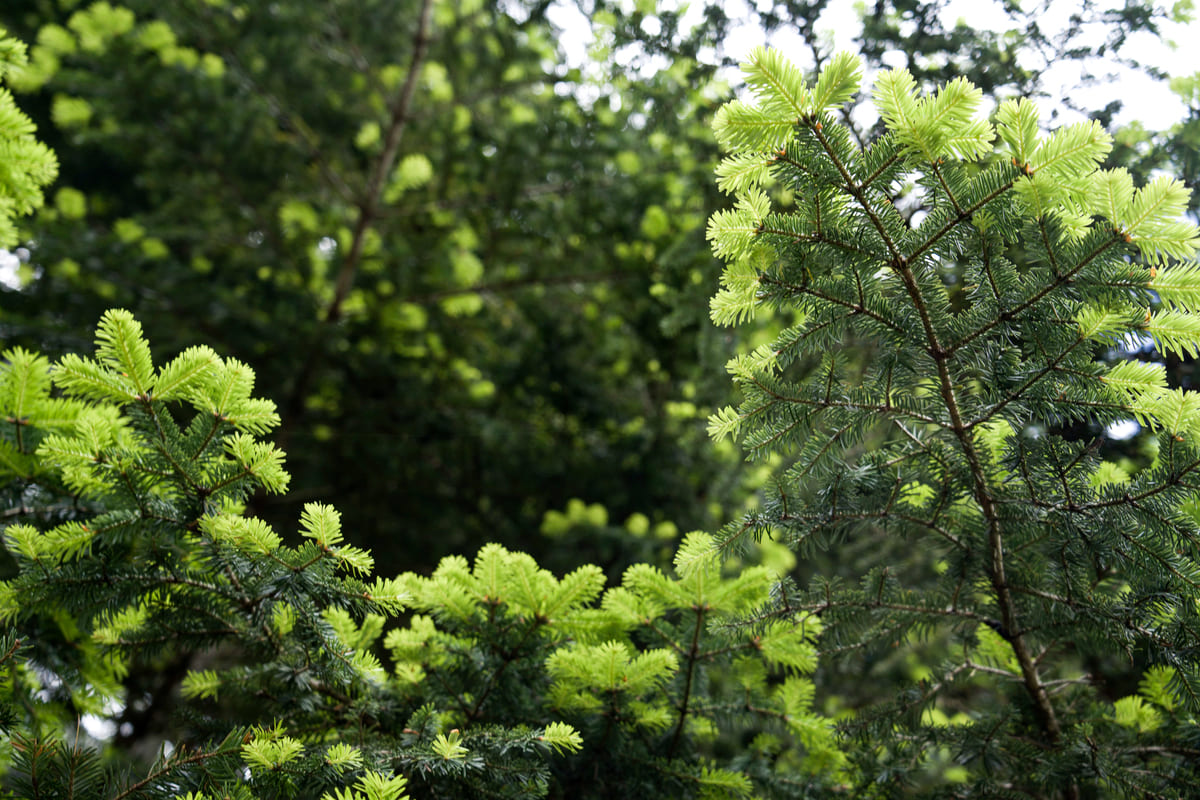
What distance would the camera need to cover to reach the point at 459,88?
5328mm

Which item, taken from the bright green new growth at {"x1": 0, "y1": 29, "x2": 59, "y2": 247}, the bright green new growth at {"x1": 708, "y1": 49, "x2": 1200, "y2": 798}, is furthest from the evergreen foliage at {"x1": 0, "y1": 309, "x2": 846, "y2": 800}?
the bright green new growth at {"x1": 0, "y1": 29, "x2": 59, "y2": 247}

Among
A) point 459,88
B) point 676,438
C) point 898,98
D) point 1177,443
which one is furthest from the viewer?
point 459,88

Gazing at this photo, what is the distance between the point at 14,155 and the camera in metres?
1.95

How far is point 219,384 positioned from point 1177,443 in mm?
1974

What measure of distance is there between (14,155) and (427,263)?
9.67 feet

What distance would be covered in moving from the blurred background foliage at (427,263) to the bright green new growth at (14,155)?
1.55 meters

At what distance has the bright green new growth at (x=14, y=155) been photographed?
191 cm

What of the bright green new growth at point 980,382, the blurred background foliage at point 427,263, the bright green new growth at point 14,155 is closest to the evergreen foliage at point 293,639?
the bright green new growth at point 980,382

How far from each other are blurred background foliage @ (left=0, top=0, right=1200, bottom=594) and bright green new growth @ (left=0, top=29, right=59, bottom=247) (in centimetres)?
155

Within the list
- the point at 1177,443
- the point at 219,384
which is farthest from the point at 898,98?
the point at 219,384

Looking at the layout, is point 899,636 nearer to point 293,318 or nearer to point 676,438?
point 676,438

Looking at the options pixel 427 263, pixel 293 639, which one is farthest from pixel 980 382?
pixel 427 263

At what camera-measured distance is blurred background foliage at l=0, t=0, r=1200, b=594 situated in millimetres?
3986

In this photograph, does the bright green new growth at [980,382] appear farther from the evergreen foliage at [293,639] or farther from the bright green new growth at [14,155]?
the bright green new growth at [14,155]
